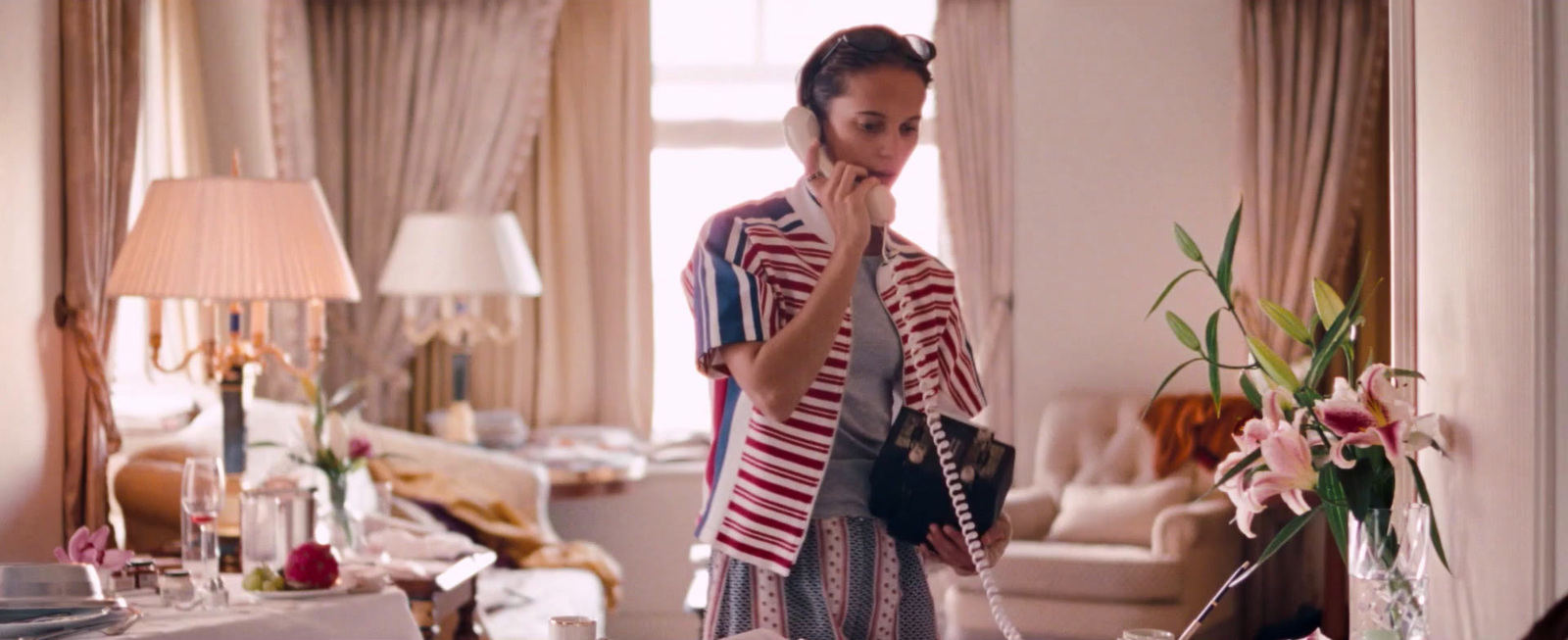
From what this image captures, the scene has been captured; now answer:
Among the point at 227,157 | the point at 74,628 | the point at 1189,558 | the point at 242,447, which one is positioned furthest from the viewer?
the point at 227,157

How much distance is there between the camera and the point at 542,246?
19.9 ft

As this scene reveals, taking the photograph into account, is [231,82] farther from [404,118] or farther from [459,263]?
[459,263]

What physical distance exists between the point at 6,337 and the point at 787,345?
2.18 m

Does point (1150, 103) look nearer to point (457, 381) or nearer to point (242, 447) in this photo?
point (457, 381)

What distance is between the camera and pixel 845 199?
4.89ft

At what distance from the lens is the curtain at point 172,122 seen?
4637mm

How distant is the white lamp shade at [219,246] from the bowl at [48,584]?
89cm

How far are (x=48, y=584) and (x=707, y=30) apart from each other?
4.54 m

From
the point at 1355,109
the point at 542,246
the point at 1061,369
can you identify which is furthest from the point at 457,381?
the point at 1355,109

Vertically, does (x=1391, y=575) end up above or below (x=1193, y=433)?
above

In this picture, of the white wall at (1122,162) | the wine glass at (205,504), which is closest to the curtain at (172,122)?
the wine glass at (205,504)

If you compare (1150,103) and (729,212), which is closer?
(729,212)

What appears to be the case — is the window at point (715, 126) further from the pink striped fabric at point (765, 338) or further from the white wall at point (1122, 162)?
the pink striped fabric at point (765, 338)

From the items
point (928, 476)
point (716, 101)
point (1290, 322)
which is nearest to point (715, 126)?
point (716, 101)
